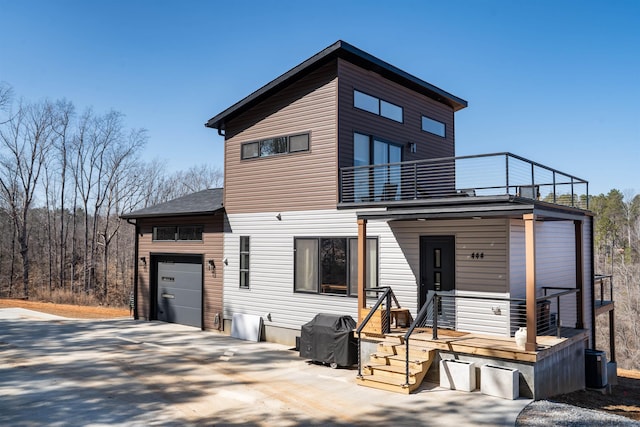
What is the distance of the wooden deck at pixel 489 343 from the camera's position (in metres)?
8.62

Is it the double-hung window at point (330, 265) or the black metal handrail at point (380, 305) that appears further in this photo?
the double-hung window at point (330, 265)

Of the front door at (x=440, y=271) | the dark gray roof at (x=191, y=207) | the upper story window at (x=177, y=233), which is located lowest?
the front door at (x=440, y=271)

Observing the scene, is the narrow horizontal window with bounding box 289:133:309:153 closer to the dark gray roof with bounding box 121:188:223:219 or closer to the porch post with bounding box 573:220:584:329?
the dark gray roof with bounding box 121:188:223:219

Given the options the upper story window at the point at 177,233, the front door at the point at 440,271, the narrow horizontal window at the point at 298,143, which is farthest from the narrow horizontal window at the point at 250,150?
the front door at the point at 440,271

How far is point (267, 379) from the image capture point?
9.62 metres

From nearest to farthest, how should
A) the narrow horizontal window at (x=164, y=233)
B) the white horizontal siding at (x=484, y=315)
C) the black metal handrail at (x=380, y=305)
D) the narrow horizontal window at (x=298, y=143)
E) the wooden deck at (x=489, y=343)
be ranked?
1. the wooden deck at (x=489, y=343)
2. the black metal handrail at (x=380, y=305)
3. the white horizontal siding at (x=484, y=315)
4. the narrow horizontal window at (x=298, y=143)
5. the narrow horizontal window at (x=164, y=233)

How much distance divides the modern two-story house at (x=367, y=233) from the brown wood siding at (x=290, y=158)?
0.04m

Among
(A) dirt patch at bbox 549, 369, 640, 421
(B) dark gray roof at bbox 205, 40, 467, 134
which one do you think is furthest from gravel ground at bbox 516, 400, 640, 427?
(B) dark gray roof at bbox 205, 40, 467, 134

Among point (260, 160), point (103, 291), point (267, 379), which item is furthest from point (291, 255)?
point (103, 291)

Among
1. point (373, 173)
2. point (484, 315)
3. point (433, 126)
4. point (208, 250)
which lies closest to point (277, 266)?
point (208, 250)

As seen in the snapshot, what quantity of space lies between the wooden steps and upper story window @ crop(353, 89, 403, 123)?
6.84m

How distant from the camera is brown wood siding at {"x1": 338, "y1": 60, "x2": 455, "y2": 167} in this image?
12617mm

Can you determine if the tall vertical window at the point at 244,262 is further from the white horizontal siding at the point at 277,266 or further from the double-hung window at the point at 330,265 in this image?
the double-hung window at the point at 330,265

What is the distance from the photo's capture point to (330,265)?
12.5 metres
